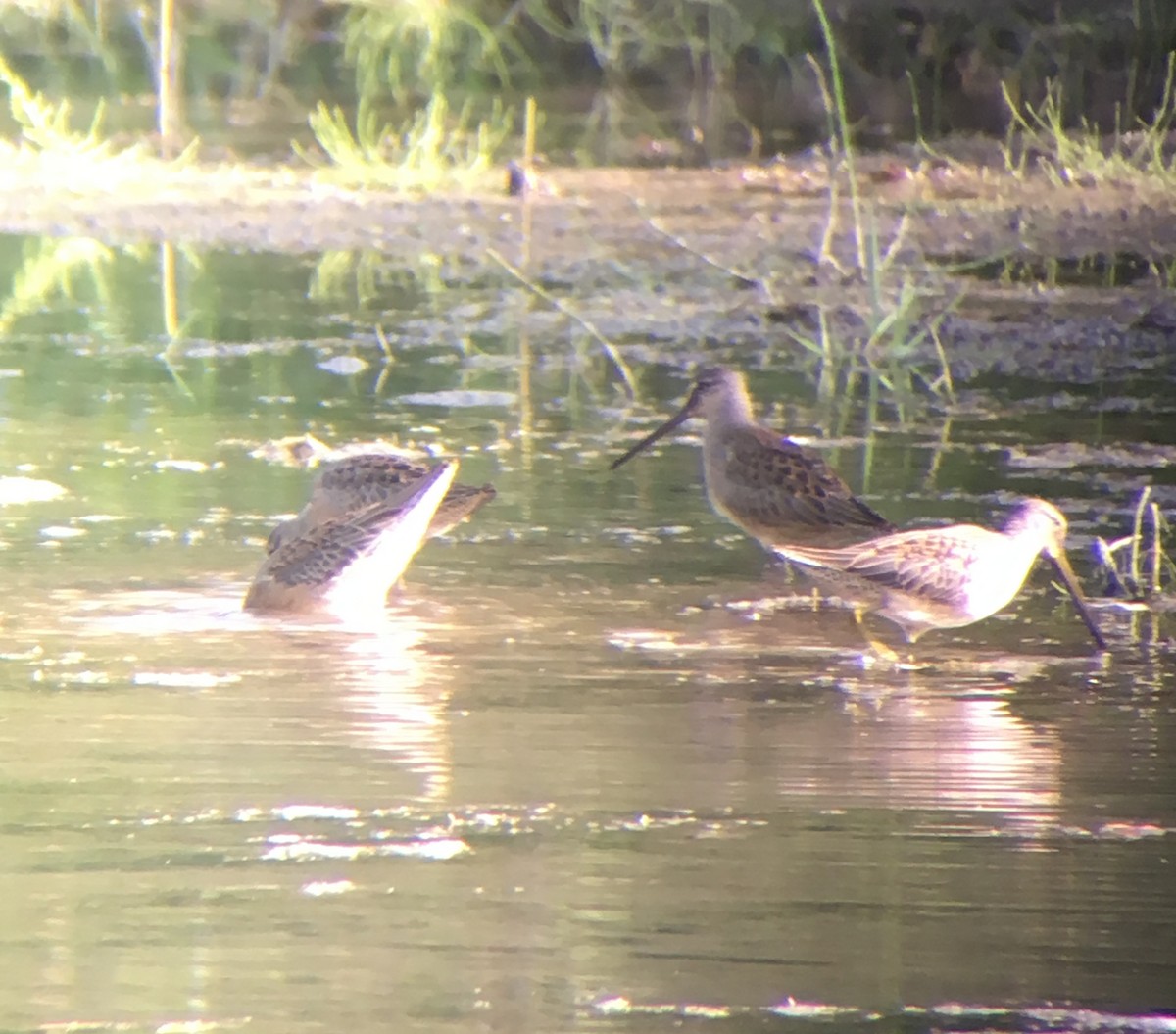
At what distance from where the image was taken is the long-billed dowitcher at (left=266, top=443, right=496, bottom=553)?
7070 millimetres

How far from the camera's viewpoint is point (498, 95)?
70.6 feet

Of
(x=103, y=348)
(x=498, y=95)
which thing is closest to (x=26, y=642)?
(x=103, y=348)

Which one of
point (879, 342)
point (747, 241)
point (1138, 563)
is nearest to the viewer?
point (1138, 563)

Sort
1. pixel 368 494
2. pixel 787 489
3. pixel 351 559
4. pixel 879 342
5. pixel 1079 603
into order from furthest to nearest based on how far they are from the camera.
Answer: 1. pixel 879 342
2. pixel 787 489
3. pixel 368 494
4. pixel 351 559
5. pixel 1079 603

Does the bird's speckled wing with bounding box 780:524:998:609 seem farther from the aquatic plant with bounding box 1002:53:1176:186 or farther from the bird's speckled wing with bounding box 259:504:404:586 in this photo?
the aquatic plant with bounding box 1002:53:1176:186

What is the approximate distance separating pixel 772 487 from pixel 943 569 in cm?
121

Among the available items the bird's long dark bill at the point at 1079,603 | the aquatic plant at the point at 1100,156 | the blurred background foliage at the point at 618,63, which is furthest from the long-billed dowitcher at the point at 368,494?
the blurred background foliage at the point at 618,63

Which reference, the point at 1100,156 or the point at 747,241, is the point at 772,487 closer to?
the point at 747,241

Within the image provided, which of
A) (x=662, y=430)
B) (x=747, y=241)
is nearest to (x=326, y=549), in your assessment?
(x=662, y=430)

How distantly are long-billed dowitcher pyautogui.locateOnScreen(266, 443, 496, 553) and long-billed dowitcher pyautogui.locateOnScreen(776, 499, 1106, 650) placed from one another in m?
1.12

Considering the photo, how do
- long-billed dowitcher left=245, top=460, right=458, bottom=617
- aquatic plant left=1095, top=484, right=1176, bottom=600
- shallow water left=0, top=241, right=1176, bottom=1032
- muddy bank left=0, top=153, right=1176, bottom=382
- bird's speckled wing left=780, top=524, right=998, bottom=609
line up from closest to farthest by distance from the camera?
shallow water left=0, top=241, right=1176, bottom=1032, bird's speckled wing left=780, top=524, right=998, bottom=609, long-billed dowitcher left=245, top=460, right=458, bottom=617, aquatic plant left=1095, top=484, right=1176, bottom=600, muddy bank left=0, top=153, right=1176, bottom=382

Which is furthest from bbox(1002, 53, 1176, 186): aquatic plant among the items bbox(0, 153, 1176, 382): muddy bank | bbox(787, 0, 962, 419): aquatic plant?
bbox(787, 0, 962, 419): aquatic plant

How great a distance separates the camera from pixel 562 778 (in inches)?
197

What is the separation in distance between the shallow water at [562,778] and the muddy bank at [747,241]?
8.45ft
